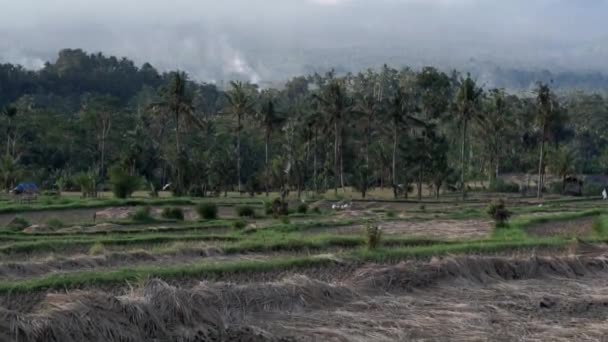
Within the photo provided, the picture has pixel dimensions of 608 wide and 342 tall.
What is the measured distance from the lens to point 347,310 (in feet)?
34.5

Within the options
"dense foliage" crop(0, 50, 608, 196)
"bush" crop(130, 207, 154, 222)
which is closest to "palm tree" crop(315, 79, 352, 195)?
"dense foliage" crop(0, 50, 608, 196)

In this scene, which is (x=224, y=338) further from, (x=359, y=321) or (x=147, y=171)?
(x=147, y=171)

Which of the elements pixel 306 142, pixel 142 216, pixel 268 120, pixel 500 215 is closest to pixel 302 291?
pixel 500 215

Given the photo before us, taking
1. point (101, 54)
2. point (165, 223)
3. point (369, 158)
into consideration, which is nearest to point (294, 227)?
point (165, 223)

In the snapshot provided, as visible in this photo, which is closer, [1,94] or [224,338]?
[224,338]

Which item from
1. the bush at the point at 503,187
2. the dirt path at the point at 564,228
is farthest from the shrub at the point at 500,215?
the bush at the point at 503,187

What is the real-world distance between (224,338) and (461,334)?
280 cm

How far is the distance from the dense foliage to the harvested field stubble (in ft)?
98.8

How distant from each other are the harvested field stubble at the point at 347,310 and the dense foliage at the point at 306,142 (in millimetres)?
30112

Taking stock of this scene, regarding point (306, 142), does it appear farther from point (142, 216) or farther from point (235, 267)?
point (235, 267)

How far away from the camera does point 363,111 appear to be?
186 feet

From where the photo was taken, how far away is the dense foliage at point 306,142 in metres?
51.9

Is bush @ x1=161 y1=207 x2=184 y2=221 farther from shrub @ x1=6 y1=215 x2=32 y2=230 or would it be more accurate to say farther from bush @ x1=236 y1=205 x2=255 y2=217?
shrub @ x1=6 y1=215 x2=32 y2=230

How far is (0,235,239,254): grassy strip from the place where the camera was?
16.9 m
